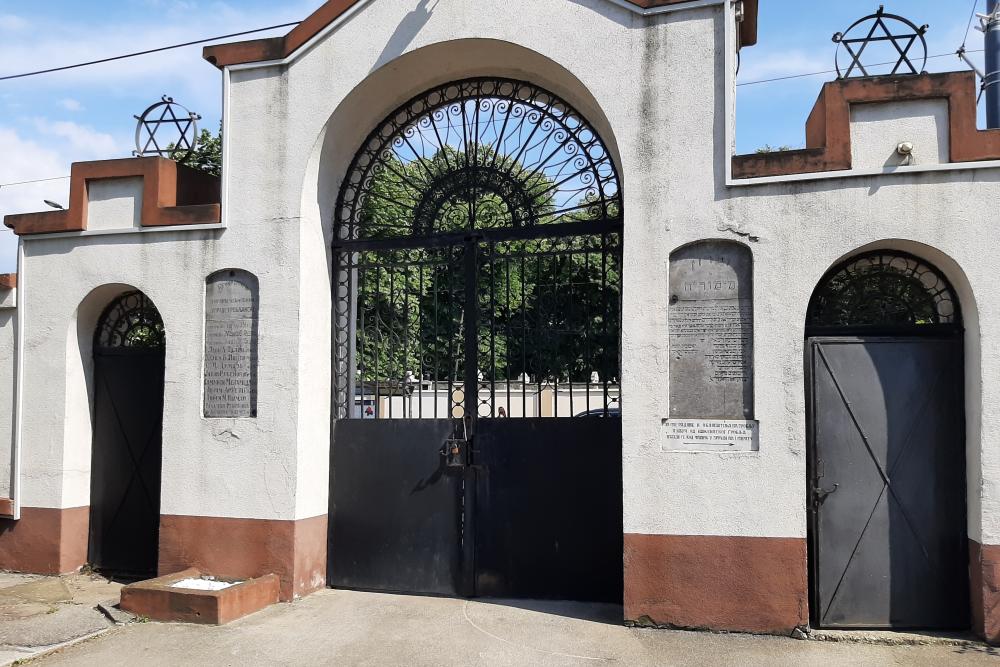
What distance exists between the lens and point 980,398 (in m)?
5.85

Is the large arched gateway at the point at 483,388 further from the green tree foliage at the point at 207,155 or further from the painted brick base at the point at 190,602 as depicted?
the green tree foliage at the point at 207,155

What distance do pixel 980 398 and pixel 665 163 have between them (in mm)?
2806

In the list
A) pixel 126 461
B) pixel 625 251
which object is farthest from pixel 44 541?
pixel 625 251

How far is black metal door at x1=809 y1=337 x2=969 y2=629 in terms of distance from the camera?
611 centimetres

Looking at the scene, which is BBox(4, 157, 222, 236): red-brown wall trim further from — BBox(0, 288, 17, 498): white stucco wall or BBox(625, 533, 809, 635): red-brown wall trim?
BBox(625, 533, 809, 635): red-brown wall trim

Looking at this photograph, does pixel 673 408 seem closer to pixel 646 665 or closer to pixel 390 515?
pixel 646 665

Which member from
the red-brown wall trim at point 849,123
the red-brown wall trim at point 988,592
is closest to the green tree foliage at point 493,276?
the red-brown wall trim at point 849,123

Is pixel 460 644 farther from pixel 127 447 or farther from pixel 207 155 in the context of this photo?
pixel 207 155

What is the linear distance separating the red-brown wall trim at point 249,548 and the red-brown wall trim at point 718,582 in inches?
112

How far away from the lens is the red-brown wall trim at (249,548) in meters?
7.18

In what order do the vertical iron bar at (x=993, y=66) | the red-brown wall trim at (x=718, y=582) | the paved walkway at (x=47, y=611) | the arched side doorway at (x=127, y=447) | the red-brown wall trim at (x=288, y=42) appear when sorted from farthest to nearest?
1. the vertical iron bar at (x=993, y=66)
2. the arched side doorway at (x=127, y=447)
3. the red-brown wall trim at (x=288, y=42)
4. the paved walkway at (x=47, y=611)
5. the red-brown wall trim at (x=718, y=582)

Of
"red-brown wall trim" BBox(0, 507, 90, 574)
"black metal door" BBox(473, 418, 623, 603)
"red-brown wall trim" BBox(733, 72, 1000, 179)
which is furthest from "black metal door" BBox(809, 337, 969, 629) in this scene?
"red-brown wall trim" BBox(0, 507, 90, 574)

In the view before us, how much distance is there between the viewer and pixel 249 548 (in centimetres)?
729

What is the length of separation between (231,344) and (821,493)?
514 cm
